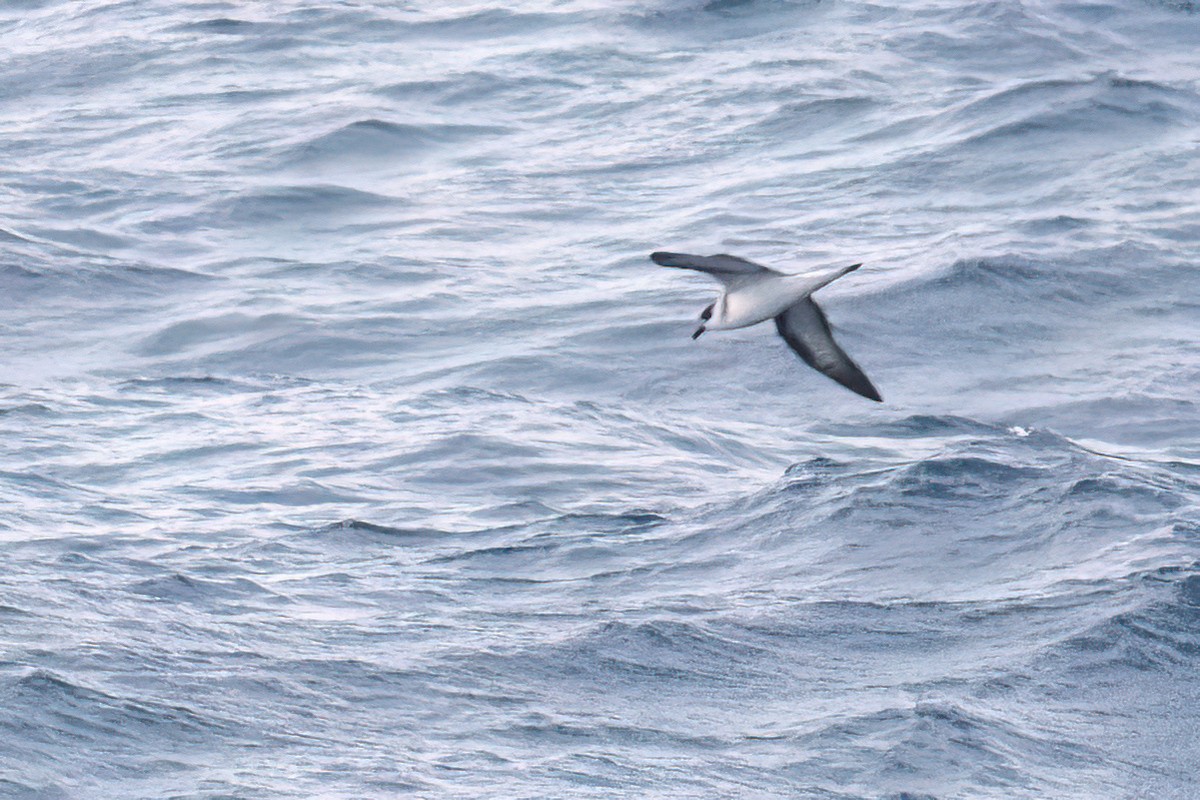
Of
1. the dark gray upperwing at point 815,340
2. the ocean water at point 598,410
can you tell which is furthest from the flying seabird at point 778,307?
the ocean water at point 598,410

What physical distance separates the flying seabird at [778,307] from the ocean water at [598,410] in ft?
5.74

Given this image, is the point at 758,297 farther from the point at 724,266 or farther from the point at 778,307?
the point at 724,266

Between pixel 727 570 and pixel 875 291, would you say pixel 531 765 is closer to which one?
pixel 727 570

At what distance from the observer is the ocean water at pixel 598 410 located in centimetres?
Result: 1091

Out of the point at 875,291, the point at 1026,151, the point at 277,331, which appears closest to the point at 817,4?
the point at 1026,151

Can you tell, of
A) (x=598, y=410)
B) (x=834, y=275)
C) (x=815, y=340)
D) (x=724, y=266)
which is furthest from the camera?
(x=598, y=410)

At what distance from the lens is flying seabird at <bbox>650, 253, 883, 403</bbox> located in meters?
11.1

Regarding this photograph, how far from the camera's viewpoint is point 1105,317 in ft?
61.3

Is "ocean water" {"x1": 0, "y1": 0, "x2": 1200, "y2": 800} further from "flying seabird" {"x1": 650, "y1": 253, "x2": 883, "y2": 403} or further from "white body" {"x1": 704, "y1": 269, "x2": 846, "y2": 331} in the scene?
"white body" {"x1": 704, "y1": 269, "x2": 846, "y2": 331}

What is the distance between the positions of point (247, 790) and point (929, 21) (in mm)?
20870

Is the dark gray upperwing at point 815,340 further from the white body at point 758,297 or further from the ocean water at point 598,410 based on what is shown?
the ocean water at point 598,410

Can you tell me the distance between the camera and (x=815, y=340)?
12211mm

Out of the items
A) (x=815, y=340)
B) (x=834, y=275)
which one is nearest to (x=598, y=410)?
(x=815, y=340)

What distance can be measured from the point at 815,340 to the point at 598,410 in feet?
15.3
